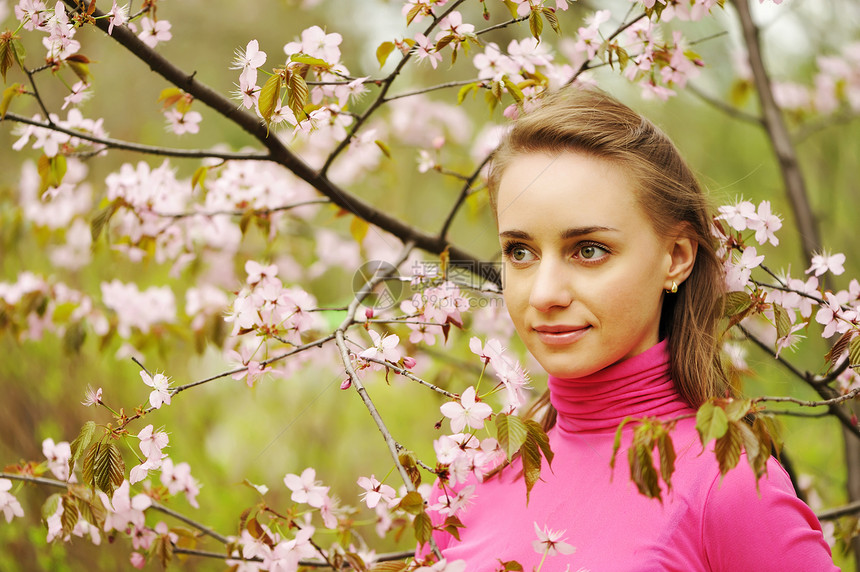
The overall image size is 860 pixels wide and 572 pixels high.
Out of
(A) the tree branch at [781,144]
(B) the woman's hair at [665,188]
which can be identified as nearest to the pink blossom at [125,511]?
(B) the woman's hair at [665,188]

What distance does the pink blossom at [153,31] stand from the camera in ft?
4.30

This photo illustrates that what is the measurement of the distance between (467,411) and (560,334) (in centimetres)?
22

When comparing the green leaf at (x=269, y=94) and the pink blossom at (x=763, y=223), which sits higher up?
the green leaf at (x=269, y=94)

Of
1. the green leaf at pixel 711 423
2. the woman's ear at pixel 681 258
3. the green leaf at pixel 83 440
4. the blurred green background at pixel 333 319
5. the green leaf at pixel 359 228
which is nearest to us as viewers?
the green leaf at pixel 711 423

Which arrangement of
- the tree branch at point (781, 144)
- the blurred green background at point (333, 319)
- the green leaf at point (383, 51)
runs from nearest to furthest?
the green leaf at point (383, 51), the tree branch at point (781, 144), the blurred green background at point (333, 319)

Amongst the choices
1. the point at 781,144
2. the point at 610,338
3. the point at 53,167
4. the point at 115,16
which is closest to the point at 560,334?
the point at 610,338

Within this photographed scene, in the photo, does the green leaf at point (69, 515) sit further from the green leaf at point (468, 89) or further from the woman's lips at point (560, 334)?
the green leaf at point (468, 89)

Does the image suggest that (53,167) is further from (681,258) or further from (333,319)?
(333,319)

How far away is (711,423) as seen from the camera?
72cm

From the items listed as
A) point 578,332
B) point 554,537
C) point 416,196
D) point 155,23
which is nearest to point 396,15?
point 416,196

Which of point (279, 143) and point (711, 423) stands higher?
point (279, 143)

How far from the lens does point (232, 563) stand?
1.28 m

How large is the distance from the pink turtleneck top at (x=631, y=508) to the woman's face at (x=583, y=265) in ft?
0.24

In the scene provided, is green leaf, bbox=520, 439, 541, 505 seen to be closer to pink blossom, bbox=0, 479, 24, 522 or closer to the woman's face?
the woman's face
